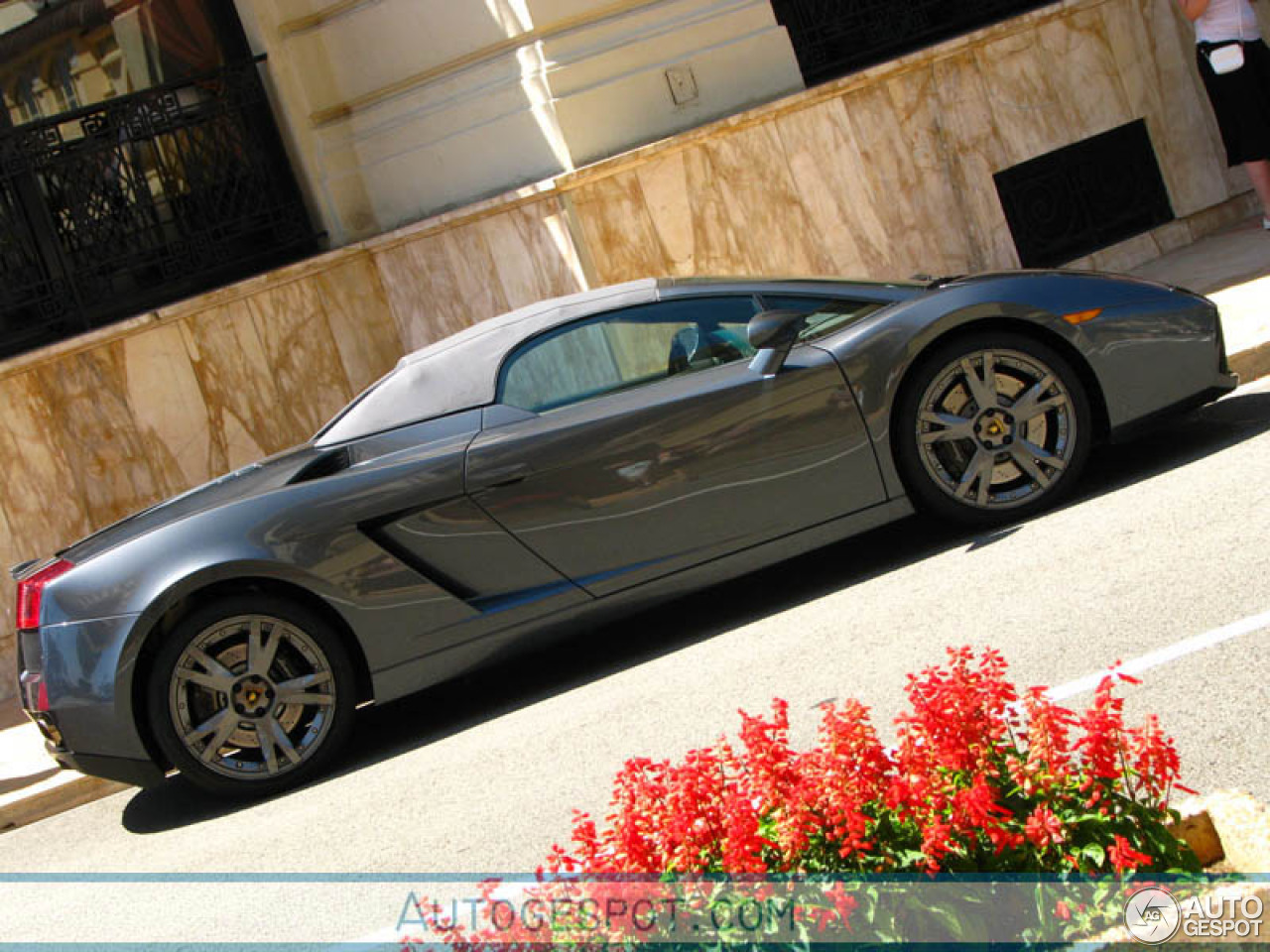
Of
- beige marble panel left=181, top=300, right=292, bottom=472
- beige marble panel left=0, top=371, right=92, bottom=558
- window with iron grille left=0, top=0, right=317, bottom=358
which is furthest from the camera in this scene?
window with iron grille left=0, top=0, right=317, bottom=358

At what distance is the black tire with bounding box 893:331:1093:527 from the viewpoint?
6250mm

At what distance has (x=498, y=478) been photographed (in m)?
5.89

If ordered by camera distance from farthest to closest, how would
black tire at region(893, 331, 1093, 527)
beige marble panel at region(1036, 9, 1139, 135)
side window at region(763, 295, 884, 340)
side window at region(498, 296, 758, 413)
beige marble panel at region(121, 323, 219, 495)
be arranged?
beige marble panel at region(1036, 9, 1139, 135), beige marble panel at region(121, 323, 219, 495), side window at region(763, 295, 884, 340), black tire at region(893, 331, 1093, 527), side window at region(498, 296, 758, 413)

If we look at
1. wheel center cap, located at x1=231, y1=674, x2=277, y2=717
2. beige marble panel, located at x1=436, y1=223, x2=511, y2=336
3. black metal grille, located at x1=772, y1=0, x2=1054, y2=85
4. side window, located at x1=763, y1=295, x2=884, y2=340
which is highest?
black metal grille, located at x1=772, y1=0, x2=1054, y2=85

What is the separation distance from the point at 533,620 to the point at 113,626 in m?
1.52

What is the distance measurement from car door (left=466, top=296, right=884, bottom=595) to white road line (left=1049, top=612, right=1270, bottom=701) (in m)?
1.78

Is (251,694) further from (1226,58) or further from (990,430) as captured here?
(1226,58)

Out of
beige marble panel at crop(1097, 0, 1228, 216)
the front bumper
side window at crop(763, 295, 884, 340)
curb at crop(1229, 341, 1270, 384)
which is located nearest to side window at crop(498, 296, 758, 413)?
side window at crop(763, 295, 884, 340)

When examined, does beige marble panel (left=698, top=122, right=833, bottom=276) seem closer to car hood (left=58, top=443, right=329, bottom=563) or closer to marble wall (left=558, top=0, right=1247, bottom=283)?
marble wall (left=558, top=0, right=1247, bottom=283)

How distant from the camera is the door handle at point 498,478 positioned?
589cm

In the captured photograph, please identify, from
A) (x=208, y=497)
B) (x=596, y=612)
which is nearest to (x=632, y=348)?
(x=596, y=612)

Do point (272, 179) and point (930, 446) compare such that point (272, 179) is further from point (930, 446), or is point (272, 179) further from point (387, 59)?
point (930, 446)

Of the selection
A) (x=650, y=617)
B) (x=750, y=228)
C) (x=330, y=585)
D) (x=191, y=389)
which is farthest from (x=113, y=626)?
(x=750, y=228)

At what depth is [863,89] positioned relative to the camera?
10.7m
